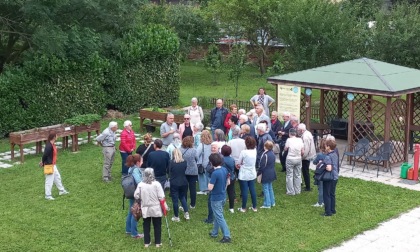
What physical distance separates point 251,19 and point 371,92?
2171 centimetres

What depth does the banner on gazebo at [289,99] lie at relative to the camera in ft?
57.6

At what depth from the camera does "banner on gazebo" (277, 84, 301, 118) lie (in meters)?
17.6

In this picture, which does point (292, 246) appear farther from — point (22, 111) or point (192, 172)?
point (22, 111)

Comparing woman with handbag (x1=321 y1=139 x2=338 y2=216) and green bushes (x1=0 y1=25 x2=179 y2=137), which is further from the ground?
green bushes (x1=0 y1=25 x2=179 y2=137)

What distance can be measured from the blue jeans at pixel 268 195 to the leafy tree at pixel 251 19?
21.8 metres

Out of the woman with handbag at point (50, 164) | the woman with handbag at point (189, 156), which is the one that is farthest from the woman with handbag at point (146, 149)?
the woman with handbag at point (50, 164)

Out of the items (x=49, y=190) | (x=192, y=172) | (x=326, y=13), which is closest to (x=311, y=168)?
(x=192, y=172)

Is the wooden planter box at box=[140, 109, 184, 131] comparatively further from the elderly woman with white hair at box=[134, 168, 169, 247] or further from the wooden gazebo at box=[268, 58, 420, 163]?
the elderly woman with white hair at box=[134, 168, 169, 247]

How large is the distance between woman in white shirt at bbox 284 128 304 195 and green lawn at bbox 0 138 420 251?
0.24 meters

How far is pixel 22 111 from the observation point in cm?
2006

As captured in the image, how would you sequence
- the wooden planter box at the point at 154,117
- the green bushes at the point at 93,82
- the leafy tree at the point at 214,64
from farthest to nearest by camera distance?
the leafy tree at the point at 214,64
the wooden planter box at the point at 154,117
the green bushes at the point at 93,82

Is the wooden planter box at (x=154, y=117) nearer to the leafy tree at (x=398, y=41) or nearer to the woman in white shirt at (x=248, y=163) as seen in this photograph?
the woman in white shirt at (x=248, y=163)

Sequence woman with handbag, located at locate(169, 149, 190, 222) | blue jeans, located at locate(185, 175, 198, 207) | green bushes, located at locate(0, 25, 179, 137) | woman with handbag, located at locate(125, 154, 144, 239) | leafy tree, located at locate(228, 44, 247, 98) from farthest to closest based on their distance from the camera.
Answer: leafy tree, located at locate(228, 44, 247, 98)
green bushes, located at locate(0, 25, 179, 137)
blue jeans, located at locate(185, 175, 198, 207)
woman with handbag, located at locate(169, 149, 190, 222)
woman with handbag, located at locate(125, 154, 144, 239)

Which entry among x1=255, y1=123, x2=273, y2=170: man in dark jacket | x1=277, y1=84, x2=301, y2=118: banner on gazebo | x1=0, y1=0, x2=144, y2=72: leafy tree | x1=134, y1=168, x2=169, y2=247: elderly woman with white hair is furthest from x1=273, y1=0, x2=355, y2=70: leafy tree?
x1=134, y1=168, x2=169, y2=247: elderly woman with white hair
